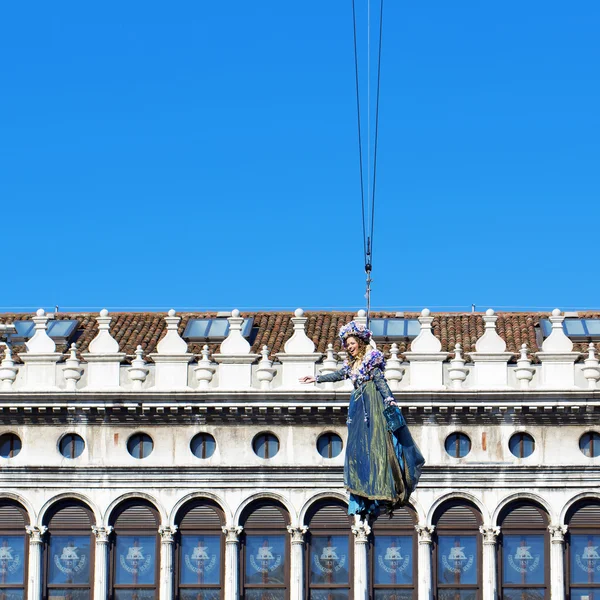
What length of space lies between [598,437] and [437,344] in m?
4.88

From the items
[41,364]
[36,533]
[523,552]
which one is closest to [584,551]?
[523,552]

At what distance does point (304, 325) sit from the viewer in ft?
189

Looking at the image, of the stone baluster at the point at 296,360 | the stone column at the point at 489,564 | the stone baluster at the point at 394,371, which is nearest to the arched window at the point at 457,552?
the stone column at the point at 489,564

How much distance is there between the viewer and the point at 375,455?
2708 centimetres

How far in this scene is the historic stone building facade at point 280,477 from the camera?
54.9m

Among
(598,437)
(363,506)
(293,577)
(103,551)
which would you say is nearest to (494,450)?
(598,437)

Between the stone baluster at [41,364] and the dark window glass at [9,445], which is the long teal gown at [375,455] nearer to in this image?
the stone baluster at [41,364]

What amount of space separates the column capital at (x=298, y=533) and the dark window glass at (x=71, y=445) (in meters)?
6.05

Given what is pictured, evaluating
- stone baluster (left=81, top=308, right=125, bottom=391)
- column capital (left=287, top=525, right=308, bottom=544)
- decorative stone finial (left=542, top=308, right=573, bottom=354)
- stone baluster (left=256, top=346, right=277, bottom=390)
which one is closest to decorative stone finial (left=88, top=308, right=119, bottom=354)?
stone baluster (left=81, top=308, right=125, bottom=391)

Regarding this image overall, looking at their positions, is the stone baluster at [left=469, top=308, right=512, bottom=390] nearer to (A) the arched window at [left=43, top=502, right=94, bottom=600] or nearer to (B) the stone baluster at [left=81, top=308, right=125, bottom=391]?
(B) the stone baluster at [left=81, top=308, right=125, bottom=391]

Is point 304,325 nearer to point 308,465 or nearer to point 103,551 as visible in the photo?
point 308,465

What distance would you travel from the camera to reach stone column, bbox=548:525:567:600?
5431cm

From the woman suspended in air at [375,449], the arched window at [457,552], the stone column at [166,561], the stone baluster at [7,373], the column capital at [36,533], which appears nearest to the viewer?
the woman suspended in air at [375,449]

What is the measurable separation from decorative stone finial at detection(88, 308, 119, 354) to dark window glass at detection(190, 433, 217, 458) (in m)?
3.21
